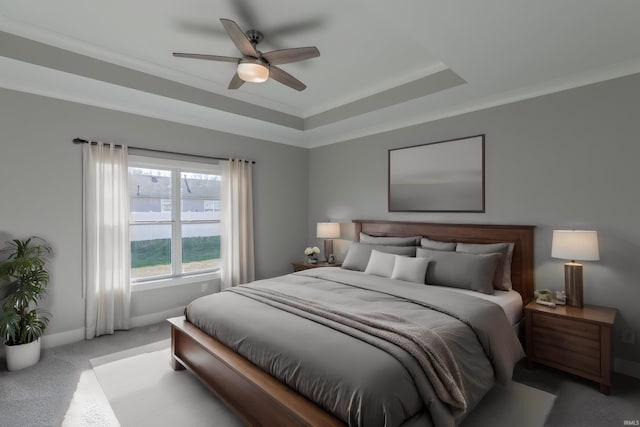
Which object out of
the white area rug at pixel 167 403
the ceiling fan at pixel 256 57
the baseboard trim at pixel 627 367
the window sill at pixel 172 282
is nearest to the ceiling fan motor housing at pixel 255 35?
the ceiling fan at pixel 256 57

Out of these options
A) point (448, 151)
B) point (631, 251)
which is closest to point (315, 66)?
point (448, 151)

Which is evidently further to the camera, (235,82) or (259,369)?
(235,82)

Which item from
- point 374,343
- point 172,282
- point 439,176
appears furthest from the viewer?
point 172,282

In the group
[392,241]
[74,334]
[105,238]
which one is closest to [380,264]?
[392,241]

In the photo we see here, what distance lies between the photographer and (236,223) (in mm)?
4516

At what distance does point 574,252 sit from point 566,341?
0.73 m

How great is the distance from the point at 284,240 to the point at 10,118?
3501 mm

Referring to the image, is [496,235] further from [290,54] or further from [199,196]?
[199,196]

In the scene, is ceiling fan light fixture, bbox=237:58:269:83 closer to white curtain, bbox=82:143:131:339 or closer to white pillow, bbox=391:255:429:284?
white curtain, bbox=82:143:131:339

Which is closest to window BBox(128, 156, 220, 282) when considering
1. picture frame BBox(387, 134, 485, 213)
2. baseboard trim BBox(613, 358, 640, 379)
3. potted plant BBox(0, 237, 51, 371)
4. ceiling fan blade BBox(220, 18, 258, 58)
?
potted plant BBox(0, 237, 51, 371)

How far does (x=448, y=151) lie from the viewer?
376 cm

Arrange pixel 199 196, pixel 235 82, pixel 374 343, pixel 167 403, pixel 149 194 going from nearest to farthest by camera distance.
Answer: pixel 374 343 → pixel 167 403 → pixel 235 82 → pixel 149 194 → pixel 199 196

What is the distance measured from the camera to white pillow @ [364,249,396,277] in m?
3.42

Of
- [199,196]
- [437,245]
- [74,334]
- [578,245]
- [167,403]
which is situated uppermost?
[199,196]
